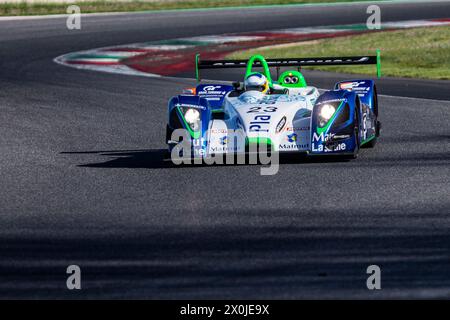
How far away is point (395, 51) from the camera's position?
24297 mm

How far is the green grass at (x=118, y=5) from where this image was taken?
35.1 metres

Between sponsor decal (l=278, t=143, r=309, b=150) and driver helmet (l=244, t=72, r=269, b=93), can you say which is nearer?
sponsor decal (l=278, t=143, r=309, b=150)

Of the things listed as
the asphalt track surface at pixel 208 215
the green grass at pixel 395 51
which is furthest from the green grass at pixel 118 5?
the asphalt track surface at pixel 208 215

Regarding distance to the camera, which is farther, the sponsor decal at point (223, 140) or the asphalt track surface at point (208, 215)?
the sponsor decal at point (223, 140)

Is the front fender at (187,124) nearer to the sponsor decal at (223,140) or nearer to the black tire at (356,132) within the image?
the sponsor decal at (223,140)

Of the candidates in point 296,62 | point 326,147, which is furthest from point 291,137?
point 296,62

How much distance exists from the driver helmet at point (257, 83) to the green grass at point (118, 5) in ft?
76.0

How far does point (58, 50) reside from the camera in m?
26.8

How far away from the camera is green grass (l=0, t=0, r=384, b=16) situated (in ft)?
115

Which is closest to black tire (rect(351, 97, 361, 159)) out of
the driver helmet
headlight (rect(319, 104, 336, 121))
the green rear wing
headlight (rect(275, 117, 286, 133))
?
headlight (rect(319, 104, 336, 121))

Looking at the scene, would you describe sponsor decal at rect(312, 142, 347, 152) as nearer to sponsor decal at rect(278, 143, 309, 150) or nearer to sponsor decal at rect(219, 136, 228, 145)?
sponsor decal at rect(278, 143, 309, 150)

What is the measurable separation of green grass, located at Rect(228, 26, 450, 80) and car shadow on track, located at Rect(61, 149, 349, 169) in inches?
345
